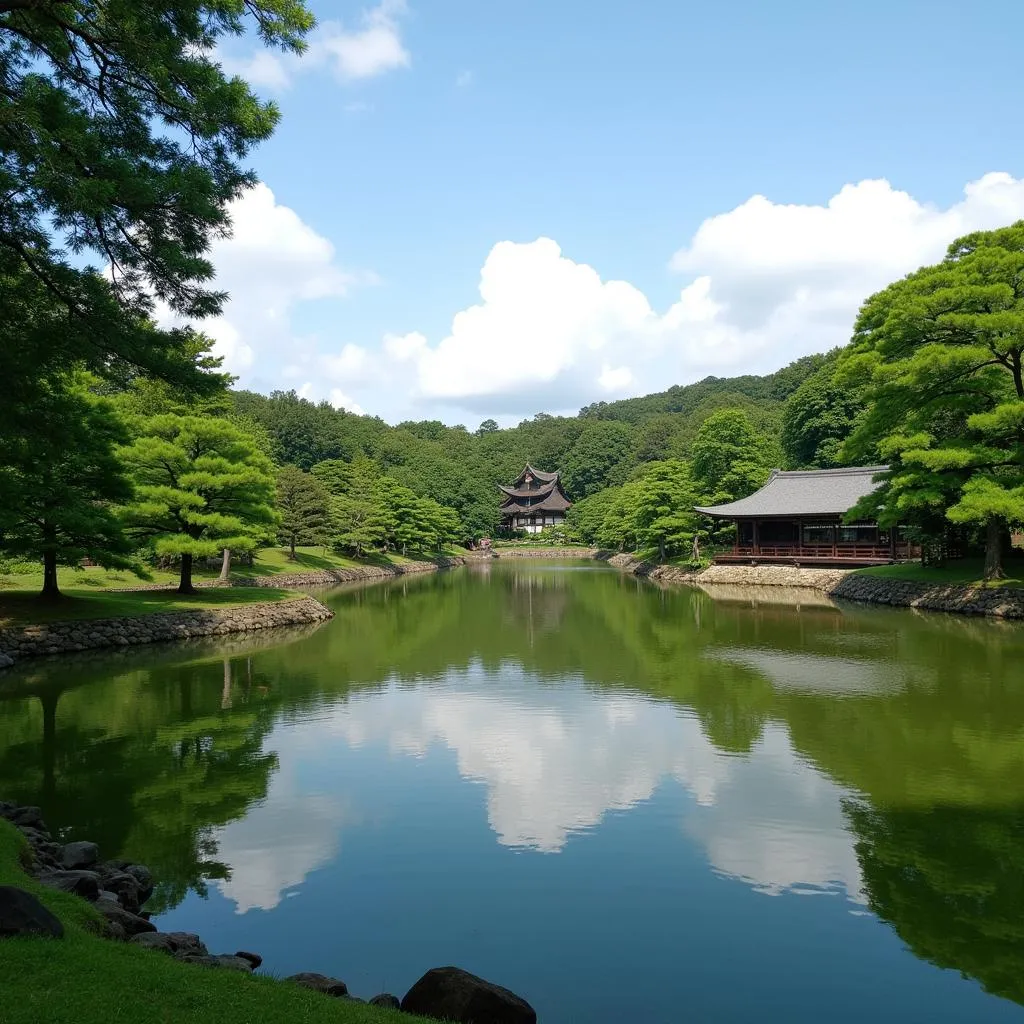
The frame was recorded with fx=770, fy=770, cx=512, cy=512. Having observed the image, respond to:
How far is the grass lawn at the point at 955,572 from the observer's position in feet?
77.0

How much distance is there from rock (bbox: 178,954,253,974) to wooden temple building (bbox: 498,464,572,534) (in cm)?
7333

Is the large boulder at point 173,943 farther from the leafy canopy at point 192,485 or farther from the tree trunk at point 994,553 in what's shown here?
the tree trunk at point 994,553

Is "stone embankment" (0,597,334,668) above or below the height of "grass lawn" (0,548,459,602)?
below

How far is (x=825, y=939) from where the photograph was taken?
560 cm

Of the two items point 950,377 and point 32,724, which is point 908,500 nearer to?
point 950,377

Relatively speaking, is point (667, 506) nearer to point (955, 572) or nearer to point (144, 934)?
point (955, 572)

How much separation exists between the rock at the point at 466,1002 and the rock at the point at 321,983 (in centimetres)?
43

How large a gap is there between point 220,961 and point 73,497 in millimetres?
15499

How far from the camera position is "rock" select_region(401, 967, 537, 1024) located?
14.4 feet

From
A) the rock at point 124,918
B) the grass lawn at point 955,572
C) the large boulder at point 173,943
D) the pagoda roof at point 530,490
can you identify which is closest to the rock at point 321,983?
the large boulder at point 173,943

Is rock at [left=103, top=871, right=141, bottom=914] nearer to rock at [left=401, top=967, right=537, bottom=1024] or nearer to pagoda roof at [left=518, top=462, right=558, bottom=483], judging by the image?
rock at [left=401, top=967, right=537, bottom=1024]

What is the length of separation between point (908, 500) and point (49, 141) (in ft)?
72.7

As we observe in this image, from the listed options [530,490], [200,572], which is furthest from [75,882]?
[530,490]

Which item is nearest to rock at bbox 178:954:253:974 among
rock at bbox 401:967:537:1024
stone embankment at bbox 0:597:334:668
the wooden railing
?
rock at bbox 401:967:537:1024
